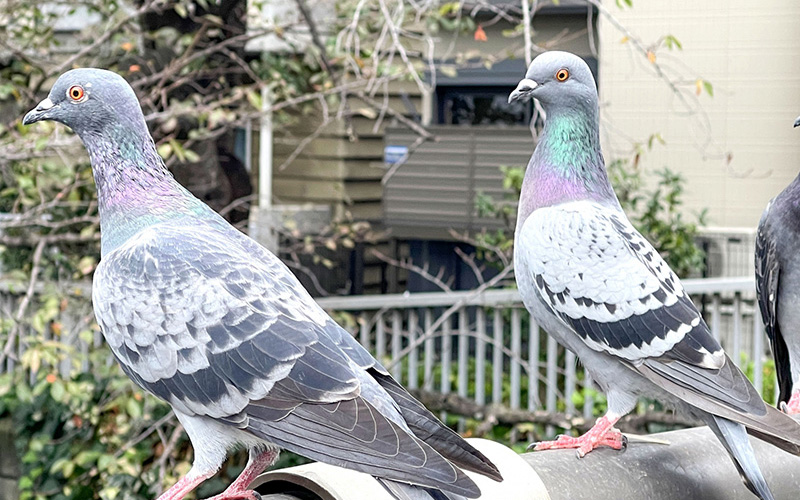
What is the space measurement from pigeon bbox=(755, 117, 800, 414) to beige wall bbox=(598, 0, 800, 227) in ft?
12.7

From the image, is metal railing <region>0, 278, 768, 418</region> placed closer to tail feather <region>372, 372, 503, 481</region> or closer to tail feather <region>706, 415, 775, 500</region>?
tail feather <region>706, 415, 775, 500</region>

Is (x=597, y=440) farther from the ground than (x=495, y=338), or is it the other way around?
(x=597, y=440)

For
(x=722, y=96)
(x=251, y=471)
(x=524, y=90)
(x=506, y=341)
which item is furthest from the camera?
(x=722, y=96)

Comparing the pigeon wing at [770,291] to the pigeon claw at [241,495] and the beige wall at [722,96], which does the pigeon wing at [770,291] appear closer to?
the pigeon claw at [241,495]

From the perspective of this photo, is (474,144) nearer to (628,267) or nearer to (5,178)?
(5,178)

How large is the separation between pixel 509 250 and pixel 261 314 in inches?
163

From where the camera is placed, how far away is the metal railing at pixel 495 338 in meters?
5.79

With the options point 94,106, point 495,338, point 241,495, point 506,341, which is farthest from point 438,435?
point 506,341

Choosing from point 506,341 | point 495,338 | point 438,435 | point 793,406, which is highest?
point 438,435

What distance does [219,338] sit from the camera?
208 cm

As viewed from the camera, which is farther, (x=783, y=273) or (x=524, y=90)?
(x=783, y=273)

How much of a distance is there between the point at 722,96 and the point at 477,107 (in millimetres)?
2327

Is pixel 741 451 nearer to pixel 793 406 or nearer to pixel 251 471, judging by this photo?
pixel 793 406

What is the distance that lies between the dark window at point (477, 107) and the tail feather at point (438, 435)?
6.82 m
